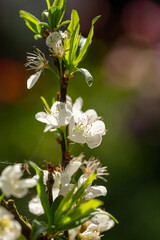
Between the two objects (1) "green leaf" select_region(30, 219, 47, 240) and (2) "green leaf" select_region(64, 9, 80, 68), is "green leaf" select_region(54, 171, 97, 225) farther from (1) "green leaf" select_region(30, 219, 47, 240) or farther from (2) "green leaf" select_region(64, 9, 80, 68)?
(2) "green leaf" select_region(64, 9, 80, 68)

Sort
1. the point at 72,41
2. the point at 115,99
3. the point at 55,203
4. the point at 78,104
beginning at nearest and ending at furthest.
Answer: the point at 55,203 → the point at 72,41 → the point at 78,104 → the point at 115,99

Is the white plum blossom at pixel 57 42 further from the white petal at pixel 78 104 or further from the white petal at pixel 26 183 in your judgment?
the white petal at pixel 26 183

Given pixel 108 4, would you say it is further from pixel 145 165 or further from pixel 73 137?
pixel 73 137


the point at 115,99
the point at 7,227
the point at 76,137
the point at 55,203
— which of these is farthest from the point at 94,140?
the point at 115,99

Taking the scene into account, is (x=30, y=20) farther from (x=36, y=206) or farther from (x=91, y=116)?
(x=36, y=206)

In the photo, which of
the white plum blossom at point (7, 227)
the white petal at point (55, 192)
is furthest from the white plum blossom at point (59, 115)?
the white plum blossom at point (7, 227)

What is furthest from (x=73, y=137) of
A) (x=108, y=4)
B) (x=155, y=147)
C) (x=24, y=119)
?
(x=108, y=4)
